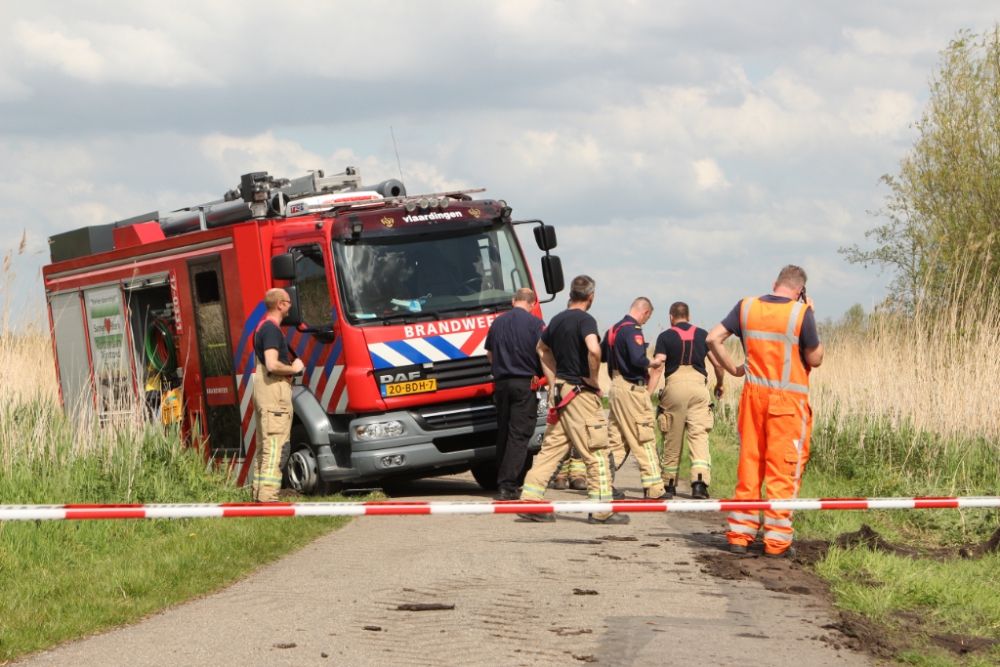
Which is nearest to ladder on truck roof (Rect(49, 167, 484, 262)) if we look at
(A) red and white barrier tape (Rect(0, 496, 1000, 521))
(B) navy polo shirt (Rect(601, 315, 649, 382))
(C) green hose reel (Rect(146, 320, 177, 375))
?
(C) green hose reel (Rect(146, 320, 177, 375))

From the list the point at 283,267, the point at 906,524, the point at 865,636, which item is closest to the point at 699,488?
the point at 906,524

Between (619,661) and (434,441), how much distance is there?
21.2 ft

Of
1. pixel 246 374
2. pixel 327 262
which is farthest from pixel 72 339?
pixel 327 262

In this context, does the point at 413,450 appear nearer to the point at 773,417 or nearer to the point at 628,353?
the point at 628,353

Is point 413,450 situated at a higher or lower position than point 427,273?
lower

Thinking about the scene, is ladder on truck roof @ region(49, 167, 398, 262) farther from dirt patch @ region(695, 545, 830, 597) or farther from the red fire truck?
dirt patch @ region(695, 545, 830, 597)

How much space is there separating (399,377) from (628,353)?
2265mm

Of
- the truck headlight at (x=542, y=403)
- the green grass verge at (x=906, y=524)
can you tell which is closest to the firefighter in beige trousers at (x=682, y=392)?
the green grass verge at (x=906, y=524)

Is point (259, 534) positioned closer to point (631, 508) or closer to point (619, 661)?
point (631, 508)

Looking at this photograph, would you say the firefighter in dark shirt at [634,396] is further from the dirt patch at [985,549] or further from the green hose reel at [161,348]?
the green hose reel at [161,348]

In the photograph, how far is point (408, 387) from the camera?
11352mm

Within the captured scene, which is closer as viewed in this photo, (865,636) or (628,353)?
(865,636)

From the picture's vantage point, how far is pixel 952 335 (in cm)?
1245

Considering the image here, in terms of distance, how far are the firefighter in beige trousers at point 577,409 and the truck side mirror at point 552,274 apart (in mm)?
2346
